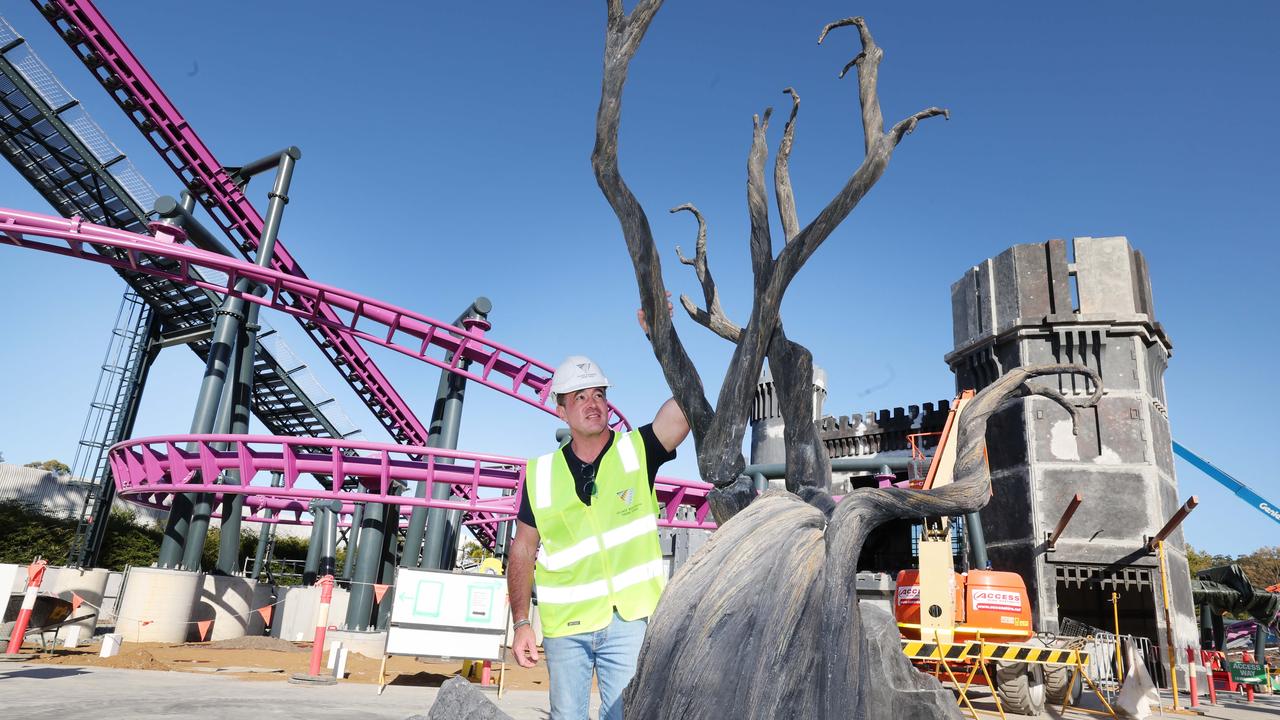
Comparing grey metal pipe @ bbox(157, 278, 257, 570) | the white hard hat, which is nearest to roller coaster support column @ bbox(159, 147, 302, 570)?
grey metal pipe @ bbox(157, 278, 257, 570)

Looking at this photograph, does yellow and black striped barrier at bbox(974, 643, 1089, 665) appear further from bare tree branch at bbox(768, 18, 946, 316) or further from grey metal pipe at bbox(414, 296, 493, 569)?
grey metal pipe at bbox(414, 296, 493, 569)

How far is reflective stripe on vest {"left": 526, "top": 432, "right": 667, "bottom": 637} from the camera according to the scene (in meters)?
2.74

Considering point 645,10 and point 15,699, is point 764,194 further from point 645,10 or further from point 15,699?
point 15,699

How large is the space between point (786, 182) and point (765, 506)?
4.54 ft

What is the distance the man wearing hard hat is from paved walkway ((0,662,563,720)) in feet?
14.9

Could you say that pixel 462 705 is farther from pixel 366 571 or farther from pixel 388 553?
pixel 388 553

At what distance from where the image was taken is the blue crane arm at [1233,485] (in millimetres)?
Answer: 40875

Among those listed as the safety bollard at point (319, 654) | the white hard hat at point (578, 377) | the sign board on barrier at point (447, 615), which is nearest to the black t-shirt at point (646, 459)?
the white hard hat at point (578, 377)

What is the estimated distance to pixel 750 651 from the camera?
1.82 metres

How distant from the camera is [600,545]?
2.81 metres

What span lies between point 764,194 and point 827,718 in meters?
1.76

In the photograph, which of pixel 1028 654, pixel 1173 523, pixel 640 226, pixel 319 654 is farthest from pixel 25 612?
pixel 1173 523

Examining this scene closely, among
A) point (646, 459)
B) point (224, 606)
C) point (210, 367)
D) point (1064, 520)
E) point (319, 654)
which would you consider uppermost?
point (210, 367)

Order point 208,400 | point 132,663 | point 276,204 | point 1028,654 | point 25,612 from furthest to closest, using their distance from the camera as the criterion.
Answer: point 276,204 < point 208,400 < point 25,612 < point 132,663 < point 1028,654
